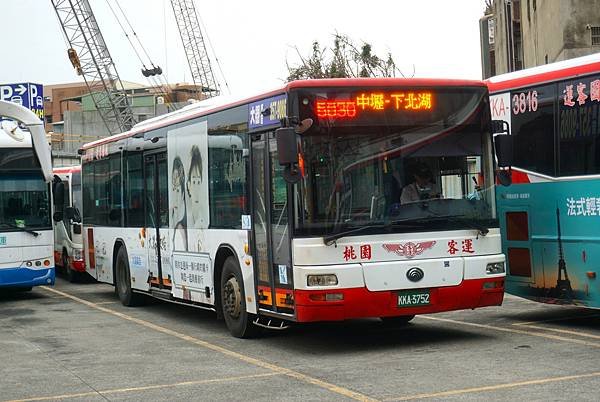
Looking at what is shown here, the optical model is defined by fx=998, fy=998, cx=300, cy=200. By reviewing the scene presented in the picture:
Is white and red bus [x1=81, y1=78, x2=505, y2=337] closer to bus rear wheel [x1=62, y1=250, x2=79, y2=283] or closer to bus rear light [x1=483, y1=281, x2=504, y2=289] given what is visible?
bus rear light [x1=483, y1=281, x2=504, y2=289]

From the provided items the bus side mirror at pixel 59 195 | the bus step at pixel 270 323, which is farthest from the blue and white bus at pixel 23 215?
the bus step at pixel 270 323

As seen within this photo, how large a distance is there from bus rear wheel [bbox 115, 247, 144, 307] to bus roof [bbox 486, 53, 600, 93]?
7355mm

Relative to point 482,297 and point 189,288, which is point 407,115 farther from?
point 189,288

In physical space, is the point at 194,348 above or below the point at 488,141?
below

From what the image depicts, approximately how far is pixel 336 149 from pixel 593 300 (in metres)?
3.68

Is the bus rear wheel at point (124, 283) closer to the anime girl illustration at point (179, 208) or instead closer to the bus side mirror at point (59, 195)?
the bus side mirror at point (59, 195)

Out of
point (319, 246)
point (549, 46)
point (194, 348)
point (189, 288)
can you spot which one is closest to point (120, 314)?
point (189, 288)

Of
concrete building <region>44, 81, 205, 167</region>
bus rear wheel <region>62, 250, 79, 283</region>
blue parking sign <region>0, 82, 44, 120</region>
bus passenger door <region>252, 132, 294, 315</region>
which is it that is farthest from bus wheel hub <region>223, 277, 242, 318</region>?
concrete building <region>44, 81, 205, 167</region>

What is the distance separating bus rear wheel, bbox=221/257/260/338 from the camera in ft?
39.8

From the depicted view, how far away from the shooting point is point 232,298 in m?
12.4

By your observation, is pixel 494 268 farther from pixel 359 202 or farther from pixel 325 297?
pixel 325 297

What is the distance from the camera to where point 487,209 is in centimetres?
1112

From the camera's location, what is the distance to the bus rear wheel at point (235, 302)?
12.1 metres

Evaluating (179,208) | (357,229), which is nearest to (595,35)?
(179,208)
